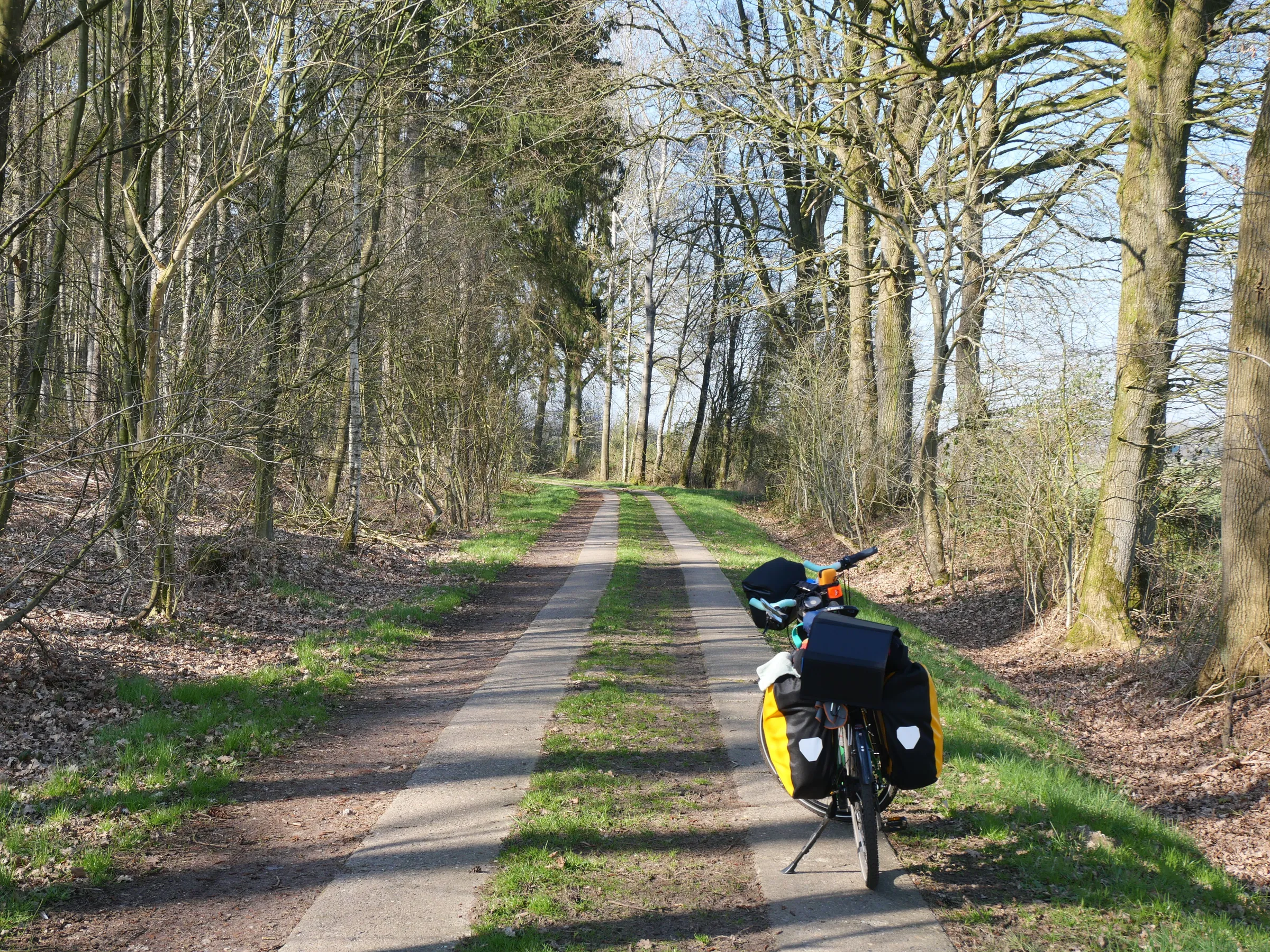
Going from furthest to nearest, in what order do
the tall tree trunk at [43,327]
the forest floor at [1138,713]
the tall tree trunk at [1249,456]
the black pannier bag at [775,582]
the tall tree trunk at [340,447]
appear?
the tall tree trunk at [340,447]
the tall tree trunk at [1249,456]
the tall tree trunk at [43,327]
the forest floor at [1138,713]
the black pannier bag at [775,582]

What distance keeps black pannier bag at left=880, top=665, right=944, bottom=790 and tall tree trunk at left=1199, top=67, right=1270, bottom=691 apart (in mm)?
5559

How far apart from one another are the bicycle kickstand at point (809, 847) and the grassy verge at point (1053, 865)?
531mm

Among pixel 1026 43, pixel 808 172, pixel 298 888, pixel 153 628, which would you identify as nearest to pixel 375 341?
pixel 153 628

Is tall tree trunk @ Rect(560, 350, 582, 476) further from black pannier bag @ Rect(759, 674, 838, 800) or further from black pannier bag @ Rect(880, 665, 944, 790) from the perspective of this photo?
black pannier bag @ Rect(880, 665, 944, 790)

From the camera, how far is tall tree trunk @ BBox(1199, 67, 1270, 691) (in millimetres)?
8367

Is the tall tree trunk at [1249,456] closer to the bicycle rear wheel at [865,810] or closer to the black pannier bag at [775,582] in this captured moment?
the black pannier bag at [775,582]

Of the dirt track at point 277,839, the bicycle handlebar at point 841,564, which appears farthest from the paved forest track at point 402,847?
the bicycle handlebar at point 841,564

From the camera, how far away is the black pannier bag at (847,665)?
4465 mm

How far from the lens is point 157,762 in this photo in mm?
5875

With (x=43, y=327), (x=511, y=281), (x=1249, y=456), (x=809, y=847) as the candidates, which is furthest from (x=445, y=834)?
(x=511, y=281)

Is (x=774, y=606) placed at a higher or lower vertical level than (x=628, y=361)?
lower

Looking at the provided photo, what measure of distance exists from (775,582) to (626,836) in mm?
1679

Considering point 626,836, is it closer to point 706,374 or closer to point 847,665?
point 847,665


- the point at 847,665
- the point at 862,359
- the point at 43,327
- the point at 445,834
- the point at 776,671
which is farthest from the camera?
the point at 862,359
